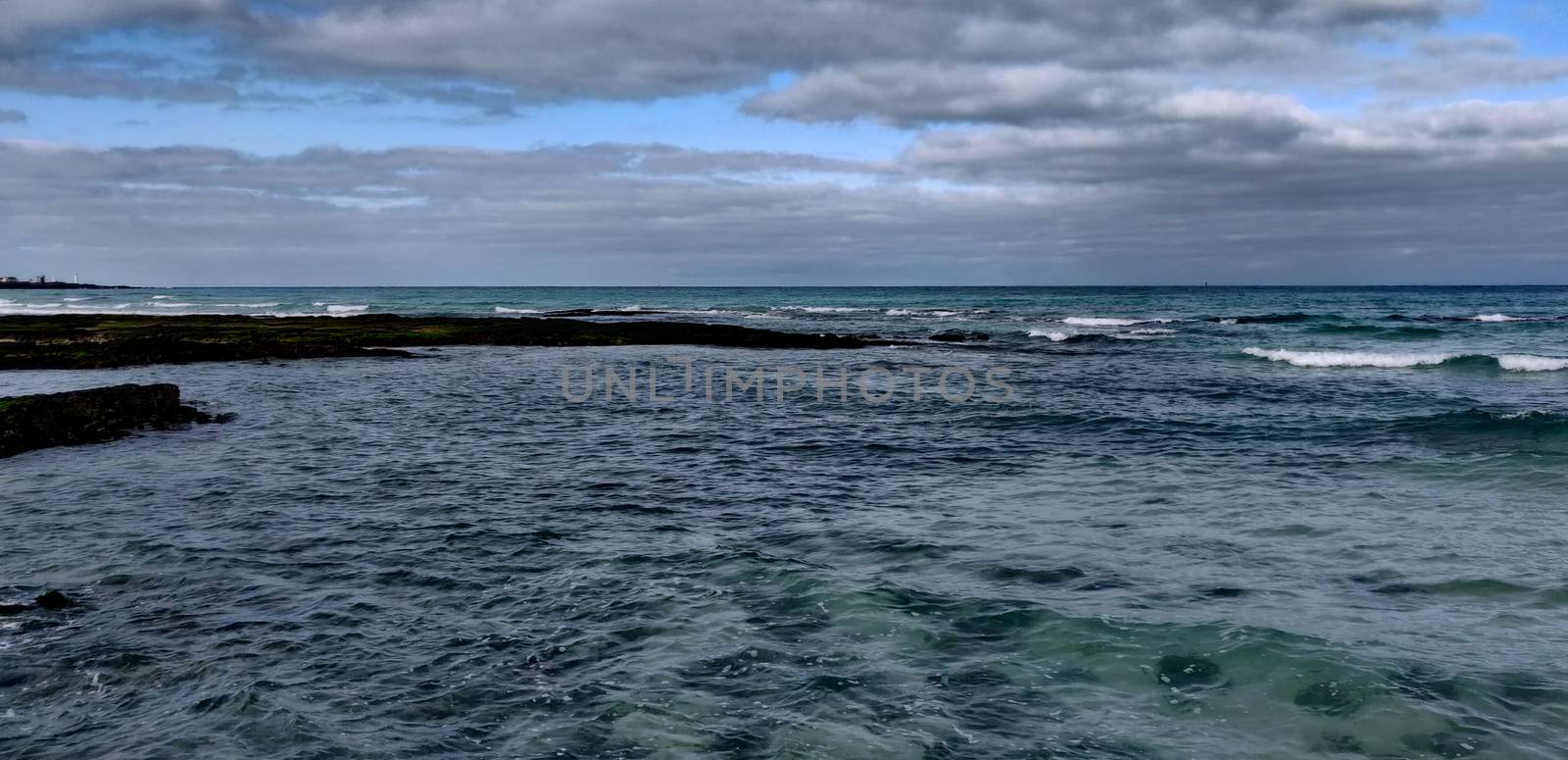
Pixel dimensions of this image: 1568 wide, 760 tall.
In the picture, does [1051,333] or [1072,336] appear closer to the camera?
[1072,336]

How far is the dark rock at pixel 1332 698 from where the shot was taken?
7.66 m

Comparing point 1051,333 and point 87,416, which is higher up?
point 1051,333

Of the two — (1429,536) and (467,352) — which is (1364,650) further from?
(467,352)

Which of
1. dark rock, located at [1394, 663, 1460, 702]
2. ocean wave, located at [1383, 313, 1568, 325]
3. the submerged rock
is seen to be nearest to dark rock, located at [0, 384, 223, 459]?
the submerged rock

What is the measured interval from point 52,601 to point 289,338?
43071mm

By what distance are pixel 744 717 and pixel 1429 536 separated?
33.5 feet

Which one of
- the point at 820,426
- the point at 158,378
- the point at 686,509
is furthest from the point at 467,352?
the point at 686,509

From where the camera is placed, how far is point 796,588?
10555 millimetres

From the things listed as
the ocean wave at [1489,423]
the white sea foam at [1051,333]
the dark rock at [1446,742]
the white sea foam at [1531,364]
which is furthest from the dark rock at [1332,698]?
the white sea foam at [1051,333]

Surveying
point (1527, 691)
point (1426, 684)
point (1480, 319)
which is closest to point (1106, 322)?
point (1480, 319)

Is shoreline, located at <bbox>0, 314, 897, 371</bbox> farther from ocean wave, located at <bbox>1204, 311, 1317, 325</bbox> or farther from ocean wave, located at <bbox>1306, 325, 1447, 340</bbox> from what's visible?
ocean wave, located at <bbox>1204, 311, 1317, 325</bbox>

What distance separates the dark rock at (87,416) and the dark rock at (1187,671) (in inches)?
799

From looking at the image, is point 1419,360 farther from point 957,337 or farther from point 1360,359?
point 957,337

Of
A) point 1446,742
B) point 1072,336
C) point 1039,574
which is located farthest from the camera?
point 1072,336
